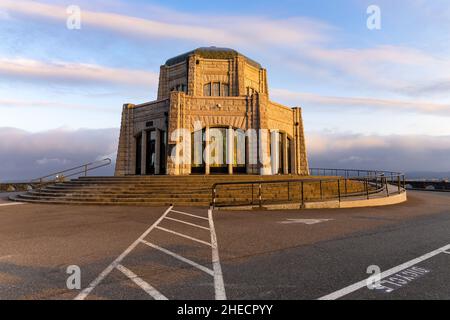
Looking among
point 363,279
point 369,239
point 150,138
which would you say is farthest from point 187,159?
point 363,279

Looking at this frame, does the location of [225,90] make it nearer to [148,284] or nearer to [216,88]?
[216,88]

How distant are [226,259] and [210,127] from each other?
60.8 ft

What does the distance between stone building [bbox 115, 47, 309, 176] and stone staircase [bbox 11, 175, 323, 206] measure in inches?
205

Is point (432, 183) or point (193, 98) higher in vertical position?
point (193, 98)

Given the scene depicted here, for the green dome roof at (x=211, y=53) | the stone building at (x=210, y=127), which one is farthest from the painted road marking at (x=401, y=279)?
the green dome roof at (x=211, y=53)

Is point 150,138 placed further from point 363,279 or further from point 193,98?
point 363,279

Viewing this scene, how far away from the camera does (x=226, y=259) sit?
4.95 meters

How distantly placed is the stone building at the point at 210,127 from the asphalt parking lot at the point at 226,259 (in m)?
14.2

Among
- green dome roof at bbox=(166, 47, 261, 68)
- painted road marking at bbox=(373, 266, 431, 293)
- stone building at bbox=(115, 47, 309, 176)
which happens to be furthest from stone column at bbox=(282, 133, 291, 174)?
painted road marking at bbox=(373, 266, 431, 293)

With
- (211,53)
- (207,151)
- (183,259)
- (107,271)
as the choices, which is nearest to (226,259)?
(183,259)

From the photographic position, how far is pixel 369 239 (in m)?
6.37

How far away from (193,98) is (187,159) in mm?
4988

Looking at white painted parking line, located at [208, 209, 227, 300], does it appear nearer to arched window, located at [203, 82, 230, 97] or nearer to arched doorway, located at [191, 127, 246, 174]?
arched doorway, located at [191, 127, 246, 174]

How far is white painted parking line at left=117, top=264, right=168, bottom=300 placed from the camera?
339cm
